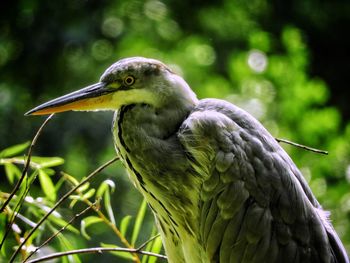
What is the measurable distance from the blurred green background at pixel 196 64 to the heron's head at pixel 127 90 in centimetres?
143

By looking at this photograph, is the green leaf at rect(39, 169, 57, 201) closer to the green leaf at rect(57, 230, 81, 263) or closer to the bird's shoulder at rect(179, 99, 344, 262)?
the green leaf at rect(57, 230, 81, 263)

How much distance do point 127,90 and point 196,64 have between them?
2929mm

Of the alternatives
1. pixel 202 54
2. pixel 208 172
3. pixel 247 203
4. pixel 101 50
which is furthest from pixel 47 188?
pixel 202 54

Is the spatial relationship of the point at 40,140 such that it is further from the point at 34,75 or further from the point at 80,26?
the point at 80,26

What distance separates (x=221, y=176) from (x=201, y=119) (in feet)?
0.60

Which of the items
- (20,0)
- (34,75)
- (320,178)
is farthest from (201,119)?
(20,0)

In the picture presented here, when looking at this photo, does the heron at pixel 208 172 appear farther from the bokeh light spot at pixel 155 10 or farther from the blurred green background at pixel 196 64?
the bokeh light spot at pixel 155 10

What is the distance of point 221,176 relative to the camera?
2.23m

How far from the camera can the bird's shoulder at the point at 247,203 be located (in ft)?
7.30

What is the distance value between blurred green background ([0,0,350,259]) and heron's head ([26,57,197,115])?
1.43 meters

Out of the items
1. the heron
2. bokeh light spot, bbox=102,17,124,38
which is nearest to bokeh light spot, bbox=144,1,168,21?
bokeh light spot, bbox=102,17,124,38

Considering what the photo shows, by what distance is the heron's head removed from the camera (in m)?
2.26

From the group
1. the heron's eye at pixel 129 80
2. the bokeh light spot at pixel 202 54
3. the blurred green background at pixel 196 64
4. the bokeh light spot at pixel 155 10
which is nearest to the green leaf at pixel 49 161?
the heron's eye at pixel 129 80

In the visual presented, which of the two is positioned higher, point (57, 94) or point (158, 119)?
point (158, 119)
